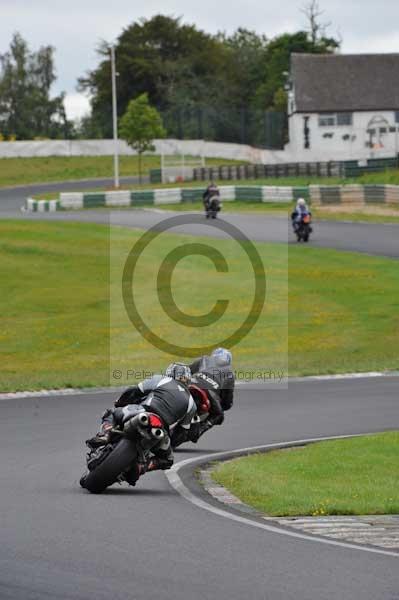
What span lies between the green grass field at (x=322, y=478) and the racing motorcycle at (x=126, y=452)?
2.93ft

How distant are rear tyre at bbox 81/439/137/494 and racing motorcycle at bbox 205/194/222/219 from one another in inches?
1448

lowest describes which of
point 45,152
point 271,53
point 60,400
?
point 60,400

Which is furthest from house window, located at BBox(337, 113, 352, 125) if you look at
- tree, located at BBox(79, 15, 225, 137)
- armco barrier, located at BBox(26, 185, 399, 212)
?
armco barrier, located at BBox(26, 185, 399, 212)

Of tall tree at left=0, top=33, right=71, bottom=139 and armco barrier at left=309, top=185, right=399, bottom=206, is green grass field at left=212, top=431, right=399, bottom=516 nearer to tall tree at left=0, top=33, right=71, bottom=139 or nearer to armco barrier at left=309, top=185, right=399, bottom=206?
armco barrier at left=309, top=185, right=399, bottom=206

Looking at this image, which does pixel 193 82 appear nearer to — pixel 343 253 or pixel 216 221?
pixel 216 221

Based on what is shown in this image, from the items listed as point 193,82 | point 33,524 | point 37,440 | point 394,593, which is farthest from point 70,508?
point 193,82

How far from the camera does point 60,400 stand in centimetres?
1762

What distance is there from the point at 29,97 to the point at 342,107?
125 ft

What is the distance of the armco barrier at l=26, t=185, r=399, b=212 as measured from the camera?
5022cm

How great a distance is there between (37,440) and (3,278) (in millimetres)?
20168

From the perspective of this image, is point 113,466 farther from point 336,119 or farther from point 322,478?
point 336,119

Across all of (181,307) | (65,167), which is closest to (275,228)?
(181,307)

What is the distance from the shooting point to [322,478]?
11102mm

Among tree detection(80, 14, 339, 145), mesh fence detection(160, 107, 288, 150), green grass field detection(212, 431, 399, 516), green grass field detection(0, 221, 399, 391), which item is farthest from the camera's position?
tree detection(80, 14, 339, 145)
